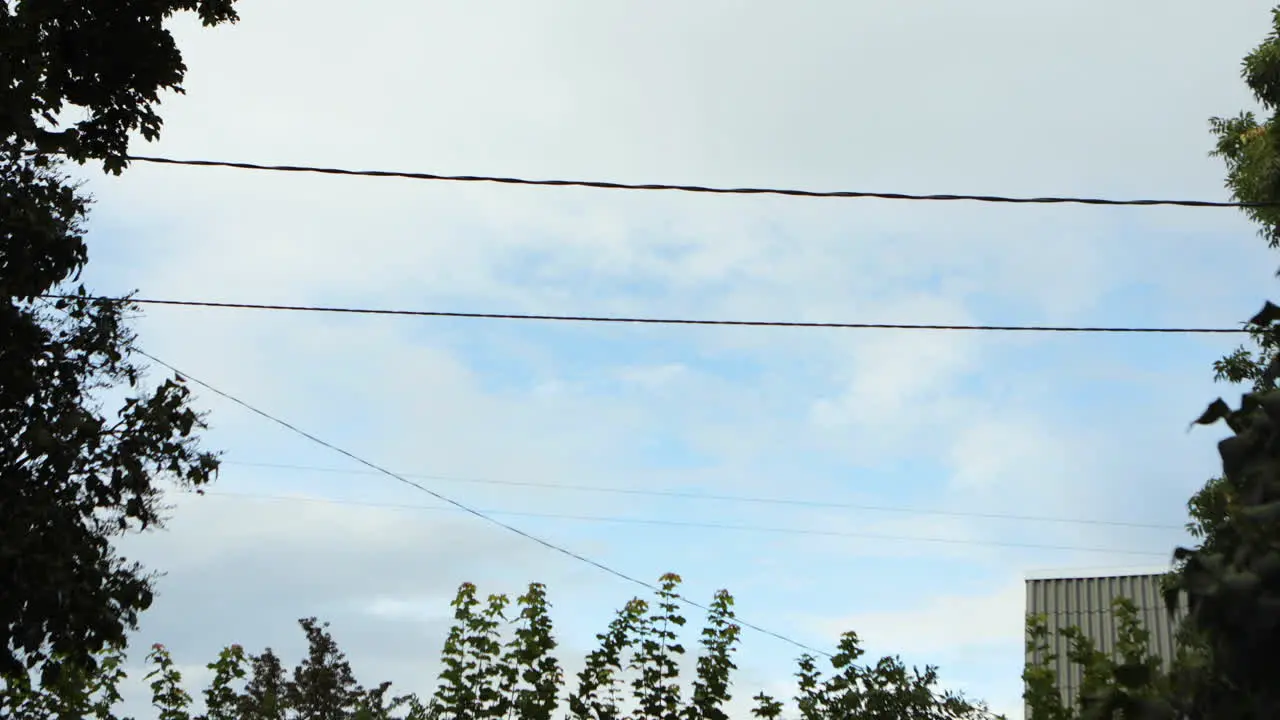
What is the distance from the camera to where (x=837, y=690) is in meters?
13.6

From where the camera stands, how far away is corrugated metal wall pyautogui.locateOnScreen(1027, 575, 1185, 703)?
21250mm

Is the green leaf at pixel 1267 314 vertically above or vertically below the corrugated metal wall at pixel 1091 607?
below

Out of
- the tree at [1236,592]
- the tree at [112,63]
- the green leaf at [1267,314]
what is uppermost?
the tree at [112,63]

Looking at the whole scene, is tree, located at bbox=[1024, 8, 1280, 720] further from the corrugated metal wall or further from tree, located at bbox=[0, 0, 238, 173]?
the corrugated metal wall

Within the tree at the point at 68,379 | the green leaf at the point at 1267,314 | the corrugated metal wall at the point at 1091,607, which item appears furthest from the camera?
the corrugated metal wall at the point at 1091,607

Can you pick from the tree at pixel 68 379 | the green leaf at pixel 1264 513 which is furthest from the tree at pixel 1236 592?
the tree at pixel 68 379

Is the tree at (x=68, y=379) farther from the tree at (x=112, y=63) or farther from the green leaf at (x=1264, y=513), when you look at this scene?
the green leaf at (x=1264, y=513)

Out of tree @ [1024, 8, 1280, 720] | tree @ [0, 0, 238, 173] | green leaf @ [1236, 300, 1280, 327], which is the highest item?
tree @ [0, 0, 238, 173]

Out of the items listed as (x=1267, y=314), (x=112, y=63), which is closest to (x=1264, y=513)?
(x=1267, y=314)

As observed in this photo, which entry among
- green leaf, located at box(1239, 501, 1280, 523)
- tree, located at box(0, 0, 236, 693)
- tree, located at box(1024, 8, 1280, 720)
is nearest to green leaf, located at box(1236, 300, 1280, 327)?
tree, located at box(1024, 8, 1280, 720)

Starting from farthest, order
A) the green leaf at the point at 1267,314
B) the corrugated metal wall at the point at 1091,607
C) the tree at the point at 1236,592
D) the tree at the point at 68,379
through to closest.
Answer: the corrugated metal wall at the point at 1091,607
the tree at the point at 68,379
the green leaf at the point at 1267,314
the tree at the point at 1236,592

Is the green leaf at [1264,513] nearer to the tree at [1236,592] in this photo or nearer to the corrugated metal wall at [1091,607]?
the tree at [1236,592]

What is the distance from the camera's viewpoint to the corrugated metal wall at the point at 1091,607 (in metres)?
21.2

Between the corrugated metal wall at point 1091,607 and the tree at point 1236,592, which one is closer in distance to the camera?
the tree at point 1236,592
